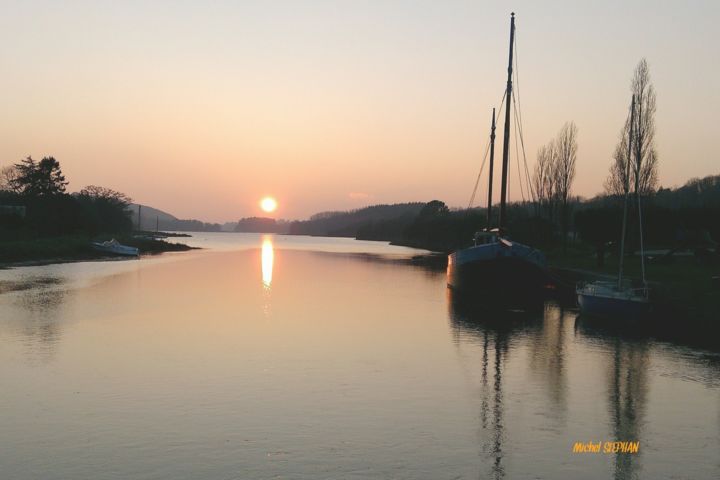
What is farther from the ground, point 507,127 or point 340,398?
point 507,127

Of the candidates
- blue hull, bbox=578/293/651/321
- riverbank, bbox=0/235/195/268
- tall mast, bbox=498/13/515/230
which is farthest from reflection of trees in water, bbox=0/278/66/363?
tall mast, bbox=498/13/515/230

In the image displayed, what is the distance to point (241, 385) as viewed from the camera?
1880 centimetres

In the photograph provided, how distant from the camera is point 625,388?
1919 centimetres

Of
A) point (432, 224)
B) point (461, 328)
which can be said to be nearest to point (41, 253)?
point (461, 328)

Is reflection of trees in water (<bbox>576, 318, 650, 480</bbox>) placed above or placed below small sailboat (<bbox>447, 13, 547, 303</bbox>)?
below

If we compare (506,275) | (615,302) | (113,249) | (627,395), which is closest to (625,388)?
(627,395)

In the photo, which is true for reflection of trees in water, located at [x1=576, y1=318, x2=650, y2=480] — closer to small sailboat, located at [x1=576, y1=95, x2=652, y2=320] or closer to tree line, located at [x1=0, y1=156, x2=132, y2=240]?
small sailboat, located at [x1=576, y1=95, x2=652, y2=320]

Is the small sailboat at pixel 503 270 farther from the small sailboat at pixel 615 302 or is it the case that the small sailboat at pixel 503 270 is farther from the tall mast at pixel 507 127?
the small sailboat at pixel 615 302

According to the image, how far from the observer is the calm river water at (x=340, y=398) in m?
12.6

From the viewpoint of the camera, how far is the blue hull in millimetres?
32188

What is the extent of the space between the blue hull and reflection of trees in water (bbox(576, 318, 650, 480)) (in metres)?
1.73

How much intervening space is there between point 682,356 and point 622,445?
12.1 meters

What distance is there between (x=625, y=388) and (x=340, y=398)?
26.4ft

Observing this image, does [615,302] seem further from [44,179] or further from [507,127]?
[44,179]
